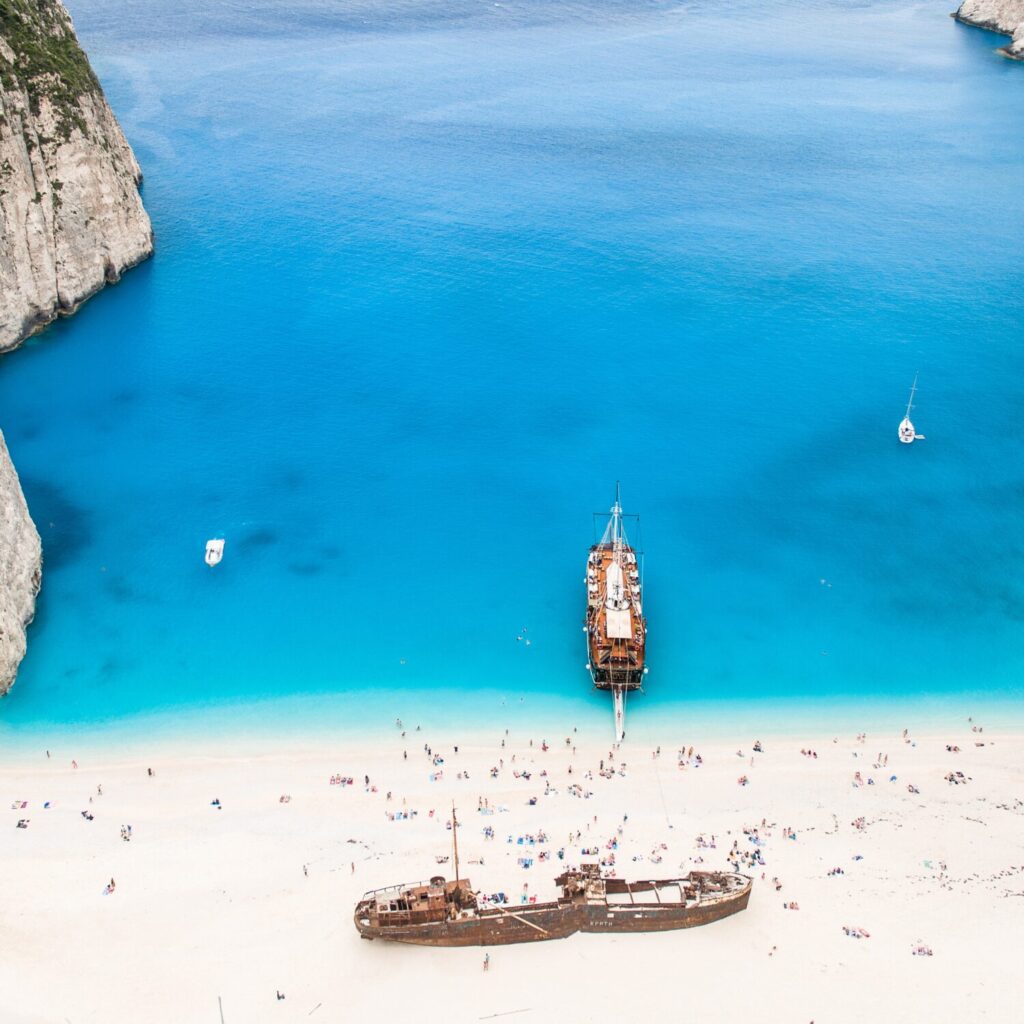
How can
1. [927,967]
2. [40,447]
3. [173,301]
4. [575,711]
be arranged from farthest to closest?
[173,301] → [40,447] → [575,711] → [927,967]

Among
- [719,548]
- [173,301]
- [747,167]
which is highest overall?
[747,167]

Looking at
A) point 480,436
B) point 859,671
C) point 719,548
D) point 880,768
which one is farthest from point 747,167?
point 880,768

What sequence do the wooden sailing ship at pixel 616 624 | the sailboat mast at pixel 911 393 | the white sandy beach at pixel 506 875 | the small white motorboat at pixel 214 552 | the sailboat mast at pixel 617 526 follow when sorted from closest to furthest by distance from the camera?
the white sandy beach at pixel 506 875 < the wooden sailing ship at pixel 616 624 < the sailboat mast at pixel 617 526 < the small white motorboat at pixel 214 552 < the sailboat mast at pixel 911 393

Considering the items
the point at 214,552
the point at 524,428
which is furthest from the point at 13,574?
the point at 524,428

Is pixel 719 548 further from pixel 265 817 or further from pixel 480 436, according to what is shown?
pixel 265 817

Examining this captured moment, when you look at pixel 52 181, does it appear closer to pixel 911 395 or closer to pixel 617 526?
pixel 617 526

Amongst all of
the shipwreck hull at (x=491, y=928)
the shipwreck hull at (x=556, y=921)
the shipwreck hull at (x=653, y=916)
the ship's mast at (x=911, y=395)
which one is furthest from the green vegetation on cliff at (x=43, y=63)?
the shipwreck hull at (x=653, y=916)

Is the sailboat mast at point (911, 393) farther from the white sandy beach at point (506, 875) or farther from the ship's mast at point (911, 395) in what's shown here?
the white sandy beach at point (506, 875)
